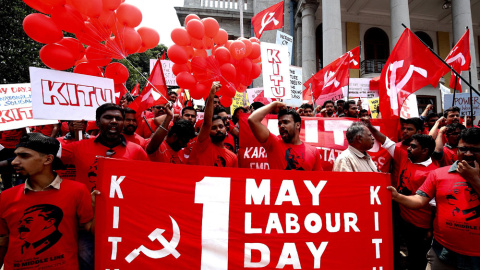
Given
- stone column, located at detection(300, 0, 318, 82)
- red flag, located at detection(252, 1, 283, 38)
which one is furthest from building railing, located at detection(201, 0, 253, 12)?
red flag, located at detection(252, 1, 283, 38)

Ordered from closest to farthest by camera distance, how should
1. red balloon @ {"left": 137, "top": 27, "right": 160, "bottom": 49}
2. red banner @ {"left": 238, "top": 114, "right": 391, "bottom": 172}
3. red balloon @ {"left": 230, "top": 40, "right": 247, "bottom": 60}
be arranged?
red banner @ {"left": 238, "top": 114, "right": 391, "bottom": 172}, red balloon @ {"left": 137, "top": 27, "right": 160, "bottom": 49}, red balloon @ {"left": 230, "top": 40, "right": 247, "bottom": 60}

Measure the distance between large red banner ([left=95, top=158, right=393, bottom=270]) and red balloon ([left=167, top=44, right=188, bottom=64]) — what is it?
4107mm

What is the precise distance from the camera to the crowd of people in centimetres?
222

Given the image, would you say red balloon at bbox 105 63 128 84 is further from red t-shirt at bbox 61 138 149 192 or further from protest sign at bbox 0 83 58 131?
red t-shirt at bbox 61 138 149 192

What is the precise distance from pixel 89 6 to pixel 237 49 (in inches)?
125

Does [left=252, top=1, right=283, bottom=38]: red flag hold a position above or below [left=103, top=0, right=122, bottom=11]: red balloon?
above

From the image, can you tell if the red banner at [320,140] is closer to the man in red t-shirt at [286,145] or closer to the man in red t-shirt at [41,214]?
the man in red t-shirt at [286,145]

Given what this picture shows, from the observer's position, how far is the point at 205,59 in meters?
6.42

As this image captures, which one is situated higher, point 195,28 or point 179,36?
point 195,28

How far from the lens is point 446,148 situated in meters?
4.31

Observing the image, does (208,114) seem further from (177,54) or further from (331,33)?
(331,33)

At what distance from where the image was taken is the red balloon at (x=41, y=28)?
13.4 ft

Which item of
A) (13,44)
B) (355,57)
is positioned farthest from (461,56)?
(13,44)

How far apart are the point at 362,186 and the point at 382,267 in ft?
2.37
